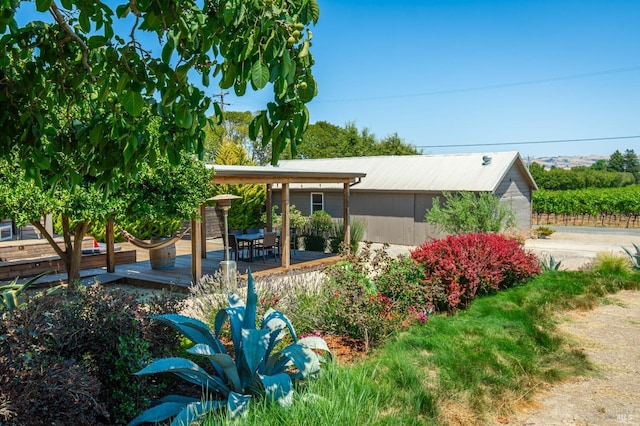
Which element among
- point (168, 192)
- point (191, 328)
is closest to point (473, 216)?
point (168, 192)

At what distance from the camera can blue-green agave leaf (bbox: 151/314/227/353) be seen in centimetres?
400

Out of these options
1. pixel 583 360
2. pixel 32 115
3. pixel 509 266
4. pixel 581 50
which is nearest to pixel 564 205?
pixel 581 50

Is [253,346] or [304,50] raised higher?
[304,50]

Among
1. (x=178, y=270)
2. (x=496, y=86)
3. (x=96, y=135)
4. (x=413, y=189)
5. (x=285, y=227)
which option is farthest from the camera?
(x=496, y=86)

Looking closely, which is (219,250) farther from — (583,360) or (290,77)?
(290,77)

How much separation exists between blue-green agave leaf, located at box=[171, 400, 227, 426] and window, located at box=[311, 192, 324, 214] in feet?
64.7

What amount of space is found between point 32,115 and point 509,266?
8.04m

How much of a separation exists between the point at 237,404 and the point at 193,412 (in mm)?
304

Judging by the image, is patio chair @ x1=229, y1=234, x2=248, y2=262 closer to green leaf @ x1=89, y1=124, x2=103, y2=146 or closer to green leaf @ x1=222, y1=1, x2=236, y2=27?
green leaf @ x1=89, y1=124, x2=103, y2=146

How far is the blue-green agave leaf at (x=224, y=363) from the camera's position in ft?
11.9

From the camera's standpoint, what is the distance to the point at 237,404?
11.7 feet

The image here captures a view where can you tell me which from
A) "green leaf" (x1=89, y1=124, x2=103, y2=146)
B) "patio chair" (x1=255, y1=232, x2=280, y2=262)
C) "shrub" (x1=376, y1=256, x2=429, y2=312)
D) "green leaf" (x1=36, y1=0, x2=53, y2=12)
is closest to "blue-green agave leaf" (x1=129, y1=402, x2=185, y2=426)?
"green leaf" (x1=89, y1=124, x2=103, y2=146)

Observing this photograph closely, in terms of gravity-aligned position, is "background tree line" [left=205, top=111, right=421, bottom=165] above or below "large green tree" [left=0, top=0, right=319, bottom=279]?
above

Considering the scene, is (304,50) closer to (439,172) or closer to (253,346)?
(253,346)
